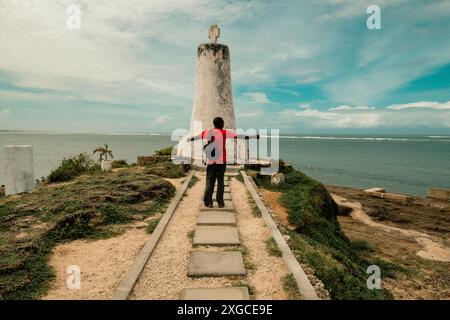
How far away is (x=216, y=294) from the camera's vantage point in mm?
3699

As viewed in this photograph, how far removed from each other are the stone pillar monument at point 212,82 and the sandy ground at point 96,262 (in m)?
7.25

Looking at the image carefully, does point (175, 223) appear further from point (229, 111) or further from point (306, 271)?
point (229, 111)

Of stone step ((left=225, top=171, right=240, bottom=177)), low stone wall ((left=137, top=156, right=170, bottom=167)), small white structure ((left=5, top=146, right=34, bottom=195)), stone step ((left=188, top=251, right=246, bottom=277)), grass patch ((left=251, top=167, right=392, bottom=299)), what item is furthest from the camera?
low stone wall ((left=137, top=156, right=170, bottom=167))

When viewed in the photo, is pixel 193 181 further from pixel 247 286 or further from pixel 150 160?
pixel 247 286

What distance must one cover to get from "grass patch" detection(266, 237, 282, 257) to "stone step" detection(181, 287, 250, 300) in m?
1.20

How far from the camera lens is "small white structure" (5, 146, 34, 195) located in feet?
31.1

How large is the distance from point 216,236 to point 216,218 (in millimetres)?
994

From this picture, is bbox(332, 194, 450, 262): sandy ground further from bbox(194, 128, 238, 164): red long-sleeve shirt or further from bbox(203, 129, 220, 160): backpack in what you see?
bbox(203, 129, 220, 160): backpack

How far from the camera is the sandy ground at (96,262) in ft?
12.9

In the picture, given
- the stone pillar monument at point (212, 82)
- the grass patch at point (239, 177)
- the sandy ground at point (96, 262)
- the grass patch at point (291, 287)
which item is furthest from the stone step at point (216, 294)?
the stone pillar monument at point (212, 82)

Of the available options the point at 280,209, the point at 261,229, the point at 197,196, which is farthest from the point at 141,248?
the point at 280,209

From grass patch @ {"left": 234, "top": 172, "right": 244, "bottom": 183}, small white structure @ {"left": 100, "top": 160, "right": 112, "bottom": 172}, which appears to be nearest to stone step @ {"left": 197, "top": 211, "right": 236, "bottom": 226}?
grass patch @ {"left": 234, "top": 172, "right": 244, "bottom": 183}

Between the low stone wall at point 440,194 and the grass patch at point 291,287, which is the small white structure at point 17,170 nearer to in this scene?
the grass patch at point 291,287

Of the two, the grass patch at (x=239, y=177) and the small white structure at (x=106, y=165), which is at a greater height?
the small white structure at (x=106, y=165)
